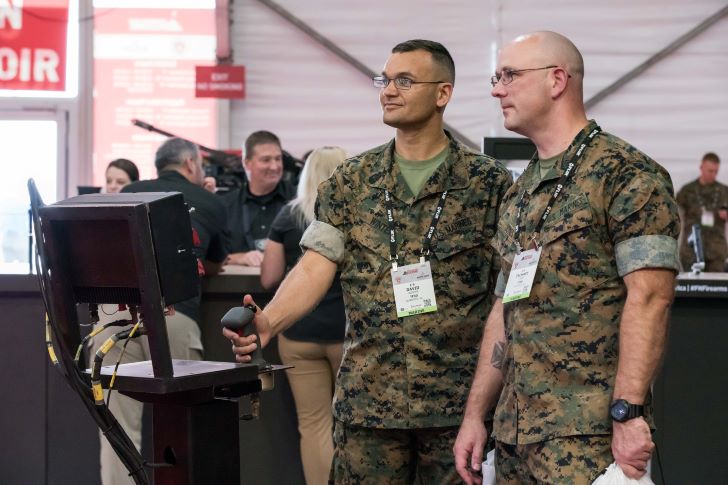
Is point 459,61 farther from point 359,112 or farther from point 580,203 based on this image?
point 580,203

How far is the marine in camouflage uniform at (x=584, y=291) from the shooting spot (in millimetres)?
2309

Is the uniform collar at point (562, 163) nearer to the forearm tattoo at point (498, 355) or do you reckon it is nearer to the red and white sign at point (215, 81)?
the forearm tattoo at point (498, 355)

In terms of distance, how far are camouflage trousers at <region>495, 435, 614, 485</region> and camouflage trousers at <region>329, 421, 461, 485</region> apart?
54 centimetres

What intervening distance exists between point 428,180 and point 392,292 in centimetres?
35

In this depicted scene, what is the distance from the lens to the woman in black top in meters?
4.38

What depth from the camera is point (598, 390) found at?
2.34m

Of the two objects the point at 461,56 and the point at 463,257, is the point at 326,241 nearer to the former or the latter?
the point at 463,257

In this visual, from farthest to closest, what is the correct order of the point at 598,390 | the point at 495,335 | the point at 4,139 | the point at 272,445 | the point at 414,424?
the point at 4,139 → the point at 272,445 → the point at 414,424 → the point at 495,335 → the point at 598,390

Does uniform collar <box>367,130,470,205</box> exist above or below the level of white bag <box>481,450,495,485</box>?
above

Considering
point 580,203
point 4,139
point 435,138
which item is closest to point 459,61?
point 4,139

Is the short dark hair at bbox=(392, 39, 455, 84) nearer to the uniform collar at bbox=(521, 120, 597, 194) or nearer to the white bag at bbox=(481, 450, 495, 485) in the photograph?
the uniform collar at bbox=(521, 120, 597, 194)

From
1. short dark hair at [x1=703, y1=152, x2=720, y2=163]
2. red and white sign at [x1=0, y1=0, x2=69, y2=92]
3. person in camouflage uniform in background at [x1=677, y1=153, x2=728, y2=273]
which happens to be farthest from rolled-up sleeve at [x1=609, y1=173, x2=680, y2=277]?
red and white sign at [x1=0, y1=0, x2=69, y2=92]

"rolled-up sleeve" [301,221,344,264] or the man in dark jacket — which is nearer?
"rolled-up sleeve" [301,221,344,264]

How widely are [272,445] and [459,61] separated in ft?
20.3
